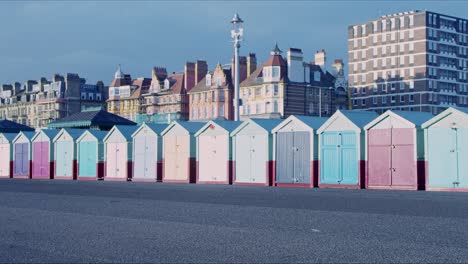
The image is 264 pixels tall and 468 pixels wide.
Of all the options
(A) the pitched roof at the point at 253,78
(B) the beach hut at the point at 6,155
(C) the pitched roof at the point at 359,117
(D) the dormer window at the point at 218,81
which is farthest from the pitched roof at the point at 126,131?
(D) the dormer window at the point at 218,81

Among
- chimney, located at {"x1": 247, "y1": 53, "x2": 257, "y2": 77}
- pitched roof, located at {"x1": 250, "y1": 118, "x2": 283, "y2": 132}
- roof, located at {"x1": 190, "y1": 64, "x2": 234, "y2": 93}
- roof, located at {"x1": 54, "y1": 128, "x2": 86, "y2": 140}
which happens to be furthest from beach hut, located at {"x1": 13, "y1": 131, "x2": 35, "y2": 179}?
chimney, located at {"x1": 247, "y1": 53, "x2": 257, "y2": 77}

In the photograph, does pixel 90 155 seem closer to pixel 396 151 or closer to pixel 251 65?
pixel 396 151

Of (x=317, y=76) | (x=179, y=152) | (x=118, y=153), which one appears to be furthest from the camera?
(x=317, y=76)

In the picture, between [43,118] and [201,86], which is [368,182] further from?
[43,118]

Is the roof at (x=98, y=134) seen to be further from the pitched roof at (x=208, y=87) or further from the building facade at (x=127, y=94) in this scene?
the building facade at (x=127, y=94)

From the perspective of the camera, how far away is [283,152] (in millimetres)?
36062

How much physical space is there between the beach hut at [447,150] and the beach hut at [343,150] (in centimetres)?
344

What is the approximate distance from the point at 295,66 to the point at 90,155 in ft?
153

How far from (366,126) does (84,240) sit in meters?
21.7

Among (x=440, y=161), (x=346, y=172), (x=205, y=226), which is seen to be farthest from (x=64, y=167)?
(x=205, y=226)

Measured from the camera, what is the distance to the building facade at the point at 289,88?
3511 inches

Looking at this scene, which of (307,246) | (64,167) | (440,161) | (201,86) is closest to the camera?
(307,246)

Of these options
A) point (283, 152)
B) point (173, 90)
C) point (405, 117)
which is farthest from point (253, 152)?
point (173, 90)

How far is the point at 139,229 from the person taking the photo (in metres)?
14.4
